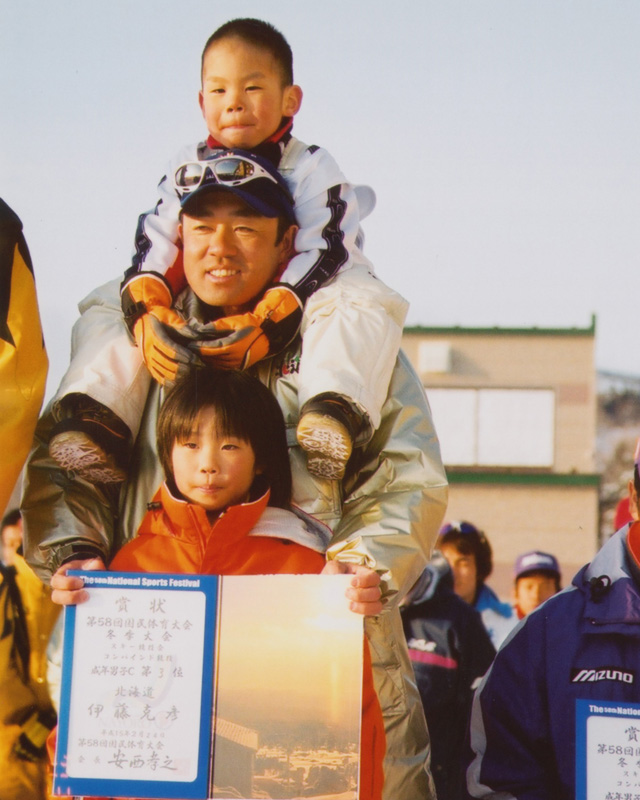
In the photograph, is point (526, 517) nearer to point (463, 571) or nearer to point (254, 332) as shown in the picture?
point (463, 571)

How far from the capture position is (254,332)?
2.93 meters

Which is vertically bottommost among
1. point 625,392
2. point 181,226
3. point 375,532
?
point 375,532

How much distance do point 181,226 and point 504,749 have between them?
1544mm

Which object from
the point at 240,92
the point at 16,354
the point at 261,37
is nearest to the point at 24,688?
the point at 16,354

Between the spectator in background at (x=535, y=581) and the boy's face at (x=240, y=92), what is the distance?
12.1ft

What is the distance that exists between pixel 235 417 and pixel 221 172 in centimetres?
61

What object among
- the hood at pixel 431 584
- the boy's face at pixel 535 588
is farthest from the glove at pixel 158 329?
the boy's face at pixel 535 588

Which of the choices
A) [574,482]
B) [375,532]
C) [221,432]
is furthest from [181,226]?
[574,482]

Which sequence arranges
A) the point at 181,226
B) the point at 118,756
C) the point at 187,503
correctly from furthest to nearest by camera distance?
the point at 181,226, the point at 187,503, the point at 118,756

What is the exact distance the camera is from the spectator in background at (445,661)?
471 cm

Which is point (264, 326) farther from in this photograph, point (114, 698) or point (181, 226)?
point (114, 698)

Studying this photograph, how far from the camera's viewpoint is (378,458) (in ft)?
9.90

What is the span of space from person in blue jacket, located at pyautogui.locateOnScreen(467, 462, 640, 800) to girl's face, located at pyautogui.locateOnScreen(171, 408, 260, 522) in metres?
0.83

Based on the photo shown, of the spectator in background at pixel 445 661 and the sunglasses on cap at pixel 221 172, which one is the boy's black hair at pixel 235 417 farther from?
the spectator in background at pixel 445 661
